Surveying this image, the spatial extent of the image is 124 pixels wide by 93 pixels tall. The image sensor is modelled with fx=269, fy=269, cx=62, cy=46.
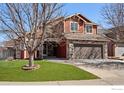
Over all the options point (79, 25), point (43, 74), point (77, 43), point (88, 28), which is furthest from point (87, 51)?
point (43, 74)

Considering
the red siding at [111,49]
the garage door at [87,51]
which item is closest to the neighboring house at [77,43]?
the garage door at [87,51]

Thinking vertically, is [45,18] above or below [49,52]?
above

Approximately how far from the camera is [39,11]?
17984 millimetres

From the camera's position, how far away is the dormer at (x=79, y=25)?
107 feet

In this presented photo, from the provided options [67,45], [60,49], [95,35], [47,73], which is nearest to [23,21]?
[47,73]

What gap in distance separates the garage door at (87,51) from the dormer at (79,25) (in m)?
2.61

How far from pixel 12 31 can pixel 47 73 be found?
12.7ft

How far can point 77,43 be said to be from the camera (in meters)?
30.9

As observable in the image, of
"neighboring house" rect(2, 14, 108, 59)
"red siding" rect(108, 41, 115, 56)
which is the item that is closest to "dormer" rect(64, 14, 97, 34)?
"neighboring house" rect(2, 14, 108, 59)

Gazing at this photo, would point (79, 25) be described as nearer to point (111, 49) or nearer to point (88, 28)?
point (88, 28)

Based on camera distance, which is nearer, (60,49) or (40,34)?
(40,34)

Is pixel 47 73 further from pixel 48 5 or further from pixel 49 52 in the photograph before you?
pixel 49 52

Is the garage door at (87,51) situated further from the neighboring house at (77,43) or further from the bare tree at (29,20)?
the bare tree at (29,20)
